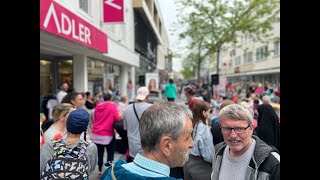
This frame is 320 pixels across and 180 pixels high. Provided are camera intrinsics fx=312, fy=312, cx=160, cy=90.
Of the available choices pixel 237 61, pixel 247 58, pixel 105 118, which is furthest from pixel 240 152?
pixel 237 61

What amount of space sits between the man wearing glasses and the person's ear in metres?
0.73

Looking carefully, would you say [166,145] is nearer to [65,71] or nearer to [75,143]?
[75,143]

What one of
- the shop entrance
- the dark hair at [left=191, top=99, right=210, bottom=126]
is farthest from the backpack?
the shop entrance

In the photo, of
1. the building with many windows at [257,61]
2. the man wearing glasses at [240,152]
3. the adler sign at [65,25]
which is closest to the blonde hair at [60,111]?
the adler sign at [65,25]

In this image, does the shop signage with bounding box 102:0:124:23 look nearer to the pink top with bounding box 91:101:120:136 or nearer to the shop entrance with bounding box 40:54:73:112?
the shop entrance with bounding box 40:54:73:112

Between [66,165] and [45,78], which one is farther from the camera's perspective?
[45,78]

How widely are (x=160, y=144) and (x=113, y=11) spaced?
306 inches

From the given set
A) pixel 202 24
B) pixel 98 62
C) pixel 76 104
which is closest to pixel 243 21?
pixel 202 24

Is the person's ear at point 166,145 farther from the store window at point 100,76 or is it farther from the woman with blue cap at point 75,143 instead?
the store window at point 100,76

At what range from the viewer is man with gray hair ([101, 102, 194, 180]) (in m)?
1.56

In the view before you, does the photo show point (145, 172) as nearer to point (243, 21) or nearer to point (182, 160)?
point (182, 160)

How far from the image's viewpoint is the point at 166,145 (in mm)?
1616
